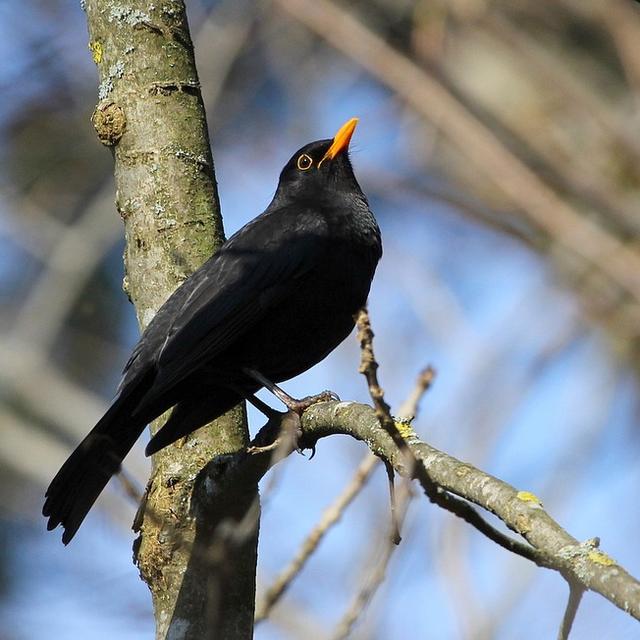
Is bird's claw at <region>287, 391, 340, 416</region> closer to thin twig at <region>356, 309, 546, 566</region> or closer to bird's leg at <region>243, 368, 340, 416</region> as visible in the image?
bird's leg at <region>243, 368, 340, 416</region>

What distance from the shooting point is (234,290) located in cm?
424

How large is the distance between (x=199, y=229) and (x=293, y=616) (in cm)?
242

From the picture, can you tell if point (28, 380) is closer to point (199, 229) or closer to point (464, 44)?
point (199, 229)

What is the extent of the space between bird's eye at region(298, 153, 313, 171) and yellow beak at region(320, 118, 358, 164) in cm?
6

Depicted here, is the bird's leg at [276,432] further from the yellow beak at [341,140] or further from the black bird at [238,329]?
the yellow beak at [341,140]

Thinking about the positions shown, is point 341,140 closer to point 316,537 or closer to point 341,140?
point 341,140

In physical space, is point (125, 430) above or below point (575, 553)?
above

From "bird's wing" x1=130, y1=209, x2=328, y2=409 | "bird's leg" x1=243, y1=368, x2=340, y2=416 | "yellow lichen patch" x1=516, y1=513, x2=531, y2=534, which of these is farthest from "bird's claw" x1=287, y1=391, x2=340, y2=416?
"yellow lichen patch" x1=516, y1=513, x2=531, y2=534

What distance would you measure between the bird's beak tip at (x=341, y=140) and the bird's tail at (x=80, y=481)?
1.88 meters

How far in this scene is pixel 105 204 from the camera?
8.48 meters

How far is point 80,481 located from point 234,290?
94 cm

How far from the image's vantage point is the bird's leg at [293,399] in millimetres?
3814

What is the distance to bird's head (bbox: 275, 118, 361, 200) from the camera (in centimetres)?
512

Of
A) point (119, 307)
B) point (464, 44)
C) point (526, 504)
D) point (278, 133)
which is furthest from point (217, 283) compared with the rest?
point (464, 44)
